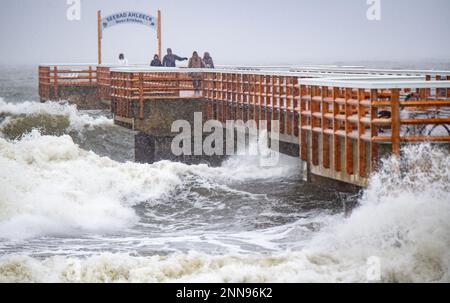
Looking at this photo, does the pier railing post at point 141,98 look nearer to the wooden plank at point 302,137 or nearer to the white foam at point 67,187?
the white foam at point 67,187

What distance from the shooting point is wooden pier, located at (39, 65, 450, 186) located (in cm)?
1855

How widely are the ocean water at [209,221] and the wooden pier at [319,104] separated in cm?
59

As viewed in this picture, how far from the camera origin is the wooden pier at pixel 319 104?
18547mm

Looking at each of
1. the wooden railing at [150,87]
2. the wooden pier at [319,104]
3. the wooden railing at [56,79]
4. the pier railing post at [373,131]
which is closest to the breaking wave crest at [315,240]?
the pier railing post at [373,131]

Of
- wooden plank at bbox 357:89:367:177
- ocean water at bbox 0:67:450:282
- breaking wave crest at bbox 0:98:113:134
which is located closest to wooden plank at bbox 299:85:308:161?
ocean water at bbox 0:67:450:282

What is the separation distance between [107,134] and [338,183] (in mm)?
18033

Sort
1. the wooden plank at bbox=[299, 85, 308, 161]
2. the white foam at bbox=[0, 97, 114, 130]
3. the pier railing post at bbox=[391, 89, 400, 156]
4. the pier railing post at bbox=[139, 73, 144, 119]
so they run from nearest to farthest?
the pier railing post at bbox=[391, 89, 400, 156]
the wooden plank at bbox=[299, 85, 308, 161]
the pier railing post at bbox=[139, 73, 144, 119]
the white foam at bbox=[0, 97, 114, 130]

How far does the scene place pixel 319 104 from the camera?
21.3 m

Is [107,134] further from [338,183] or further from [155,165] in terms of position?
[338,183]

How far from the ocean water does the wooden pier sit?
0.59 meters

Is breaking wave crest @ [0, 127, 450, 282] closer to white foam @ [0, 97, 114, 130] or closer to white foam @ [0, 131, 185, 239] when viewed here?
white foam @ [0, 131, 185, 239]
